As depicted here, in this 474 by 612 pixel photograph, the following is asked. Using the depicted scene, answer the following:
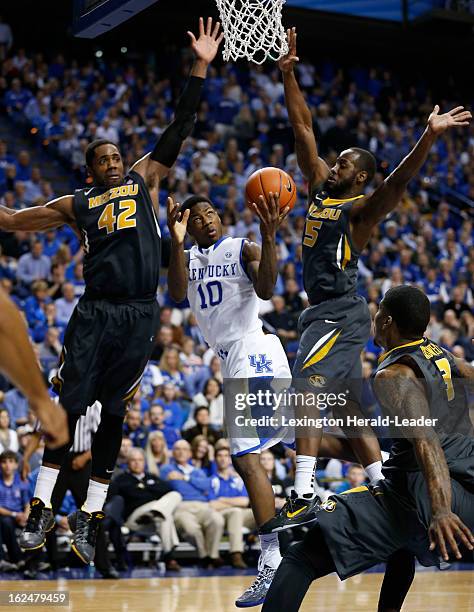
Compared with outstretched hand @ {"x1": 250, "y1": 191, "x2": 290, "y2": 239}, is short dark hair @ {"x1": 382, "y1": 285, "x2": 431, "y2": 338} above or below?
below

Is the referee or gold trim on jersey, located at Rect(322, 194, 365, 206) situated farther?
the referee

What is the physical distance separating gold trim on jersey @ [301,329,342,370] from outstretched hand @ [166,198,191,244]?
111cm

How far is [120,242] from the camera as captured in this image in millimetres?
5652

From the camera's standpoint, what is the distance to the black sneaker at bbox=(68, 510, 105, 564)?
5.53 metres

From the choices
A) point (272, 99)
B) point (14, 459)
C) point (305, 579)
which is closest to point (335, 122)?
point (272, 99)

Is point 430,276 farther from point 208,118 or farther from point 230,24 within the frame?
point 230,24

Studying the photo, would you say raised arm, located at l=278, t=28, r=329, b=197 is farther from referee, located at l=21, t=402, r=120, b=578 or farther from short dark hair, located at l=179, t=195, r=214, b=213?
referee, located at l=21, t=402, r=120, b=578

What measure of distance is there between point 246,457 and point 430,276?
31.8ft

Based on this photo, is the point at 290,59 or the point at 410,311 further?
the point at 290,59

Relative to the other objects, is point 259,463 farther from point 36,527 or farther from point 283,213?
point 283,213

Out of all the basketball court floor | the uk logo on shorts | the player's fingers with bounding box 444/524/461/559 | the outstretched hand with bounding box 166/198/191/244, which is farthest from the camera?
the basketball court floor

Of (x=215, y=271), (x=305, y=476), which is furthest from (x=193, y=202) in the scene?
(x=305, y=476)

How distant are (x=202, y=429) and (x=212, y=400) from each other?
48 cm

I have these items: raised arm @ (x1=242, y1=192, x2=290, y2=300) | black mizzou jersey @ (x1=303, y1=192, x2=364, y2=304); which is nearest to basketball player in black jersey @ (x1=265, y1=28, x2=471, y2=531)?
black mizzou jersey @ (x1=303, y1=192, x2=364, y2=304)
